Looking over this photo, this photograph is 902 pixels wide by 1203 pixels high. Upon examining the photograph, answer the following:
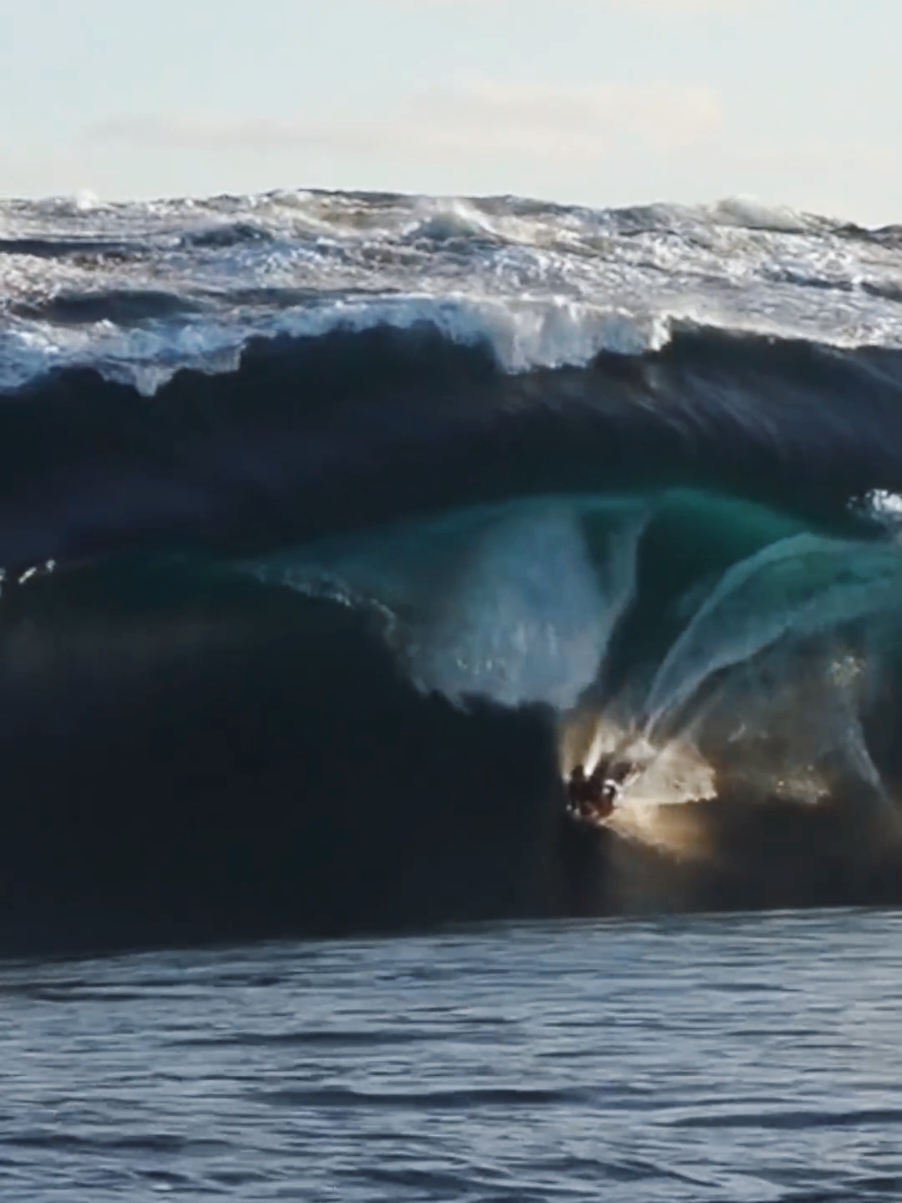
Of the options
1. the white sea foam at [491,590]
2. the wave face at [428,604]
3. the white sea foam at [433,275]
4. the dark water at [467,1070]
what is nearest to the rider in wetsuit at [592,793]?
the wave face at [428,604]

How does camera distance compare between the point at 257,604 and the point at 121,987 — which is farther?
the point at 257,604

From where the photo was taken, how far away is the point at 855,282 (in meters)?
17.0

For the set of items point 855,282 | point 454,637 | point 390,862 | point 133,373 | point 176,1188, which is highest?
point 855,282

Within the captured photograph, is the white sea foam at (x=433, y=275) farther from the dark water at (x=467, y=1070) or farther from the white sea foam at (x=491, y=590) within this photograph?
the dark water at (x=467, y=1070)

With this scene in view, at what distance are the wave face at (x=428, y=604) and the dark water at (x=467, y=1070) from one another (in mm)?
766

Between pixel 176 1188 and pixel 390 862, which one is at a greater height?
pixel 390 862

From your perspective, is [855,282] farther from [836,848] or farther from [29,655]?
[29,655]

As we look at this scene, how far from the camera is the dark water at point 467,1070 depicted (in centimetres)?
852

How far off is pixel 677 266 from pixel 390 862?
453cm

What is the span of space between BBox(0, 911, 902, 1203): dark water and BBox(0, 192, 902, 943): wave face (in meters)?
0.77

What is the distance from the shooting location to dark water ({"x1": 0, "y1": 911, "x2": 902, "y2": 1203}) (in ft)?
27.9

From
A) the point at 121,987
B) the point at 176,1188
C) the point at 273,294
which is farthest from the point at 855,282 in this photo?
the point at 176,1188

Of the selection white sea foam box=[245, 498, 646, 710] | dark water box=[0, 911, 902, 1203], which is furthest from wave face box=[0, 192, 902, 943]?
dark water box=[0, 911, 902, 1203]

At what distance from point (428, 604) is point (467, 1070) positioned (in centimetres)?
413
